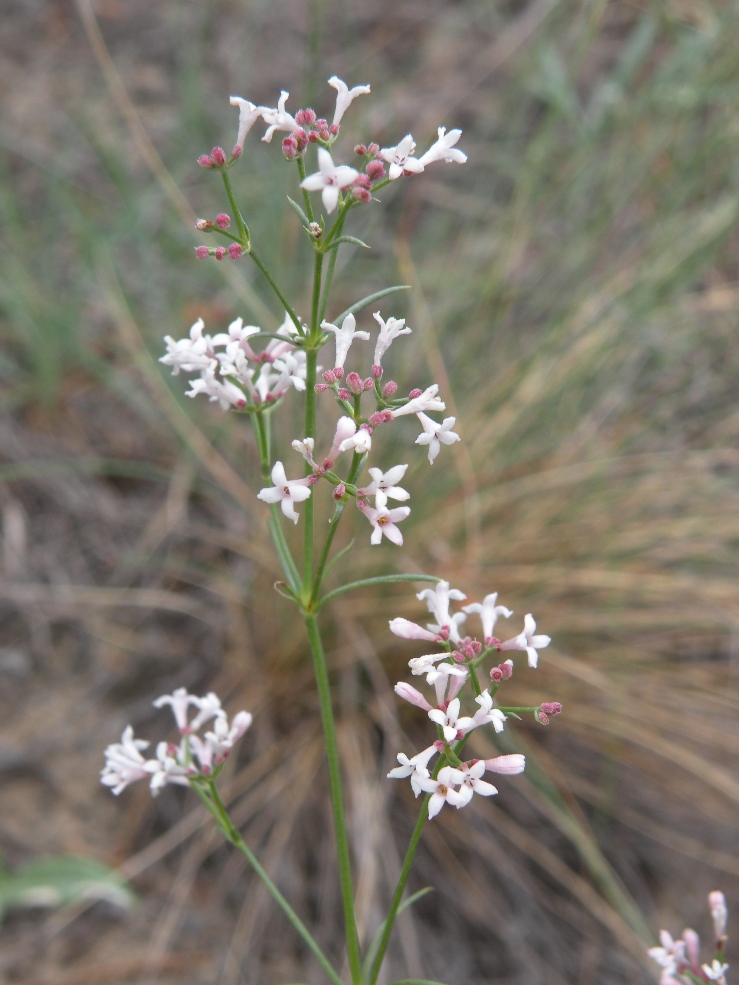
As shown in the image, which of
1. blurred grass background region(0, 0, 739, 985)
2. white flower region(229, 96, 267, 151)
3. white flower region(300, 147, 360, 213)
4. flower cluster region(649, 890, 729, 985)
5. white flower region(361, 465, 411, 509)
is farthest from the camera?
blurred grass background region(0, 0, 739, 985)

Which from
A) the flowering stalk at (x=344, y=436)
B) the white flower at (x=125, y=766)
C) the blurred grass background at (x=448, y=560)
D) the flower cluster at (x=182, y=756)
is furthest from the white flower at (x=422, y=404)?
the blurred grass background at (x=448, y=560)

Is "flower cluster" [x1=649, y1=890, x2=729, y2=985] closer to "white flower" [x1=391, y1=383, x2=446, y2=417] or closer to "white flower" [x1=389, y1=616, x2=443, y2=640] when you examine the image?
"white flower" [x1=389, y1=616, x2=443, y2=640]

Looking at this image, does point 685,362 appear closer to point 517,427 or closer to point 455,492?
point 517,427

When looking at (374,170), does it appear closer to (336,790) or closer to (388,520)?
(388,520)

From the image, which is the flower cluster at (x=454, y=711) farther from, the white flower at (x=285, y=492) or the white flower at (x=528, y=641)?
the white flower at (x=285, y=492)

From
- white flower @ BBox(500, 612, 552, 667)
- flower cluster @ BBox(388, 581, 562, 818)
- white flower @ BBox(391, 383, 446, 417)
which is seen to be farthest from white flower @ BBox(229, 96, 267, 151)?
white flower @ BBox(500, 612, 552, 667)

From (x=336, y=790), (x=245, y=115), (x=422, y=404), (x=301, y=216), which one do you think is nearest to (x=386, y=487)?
(x=422, y=404)
